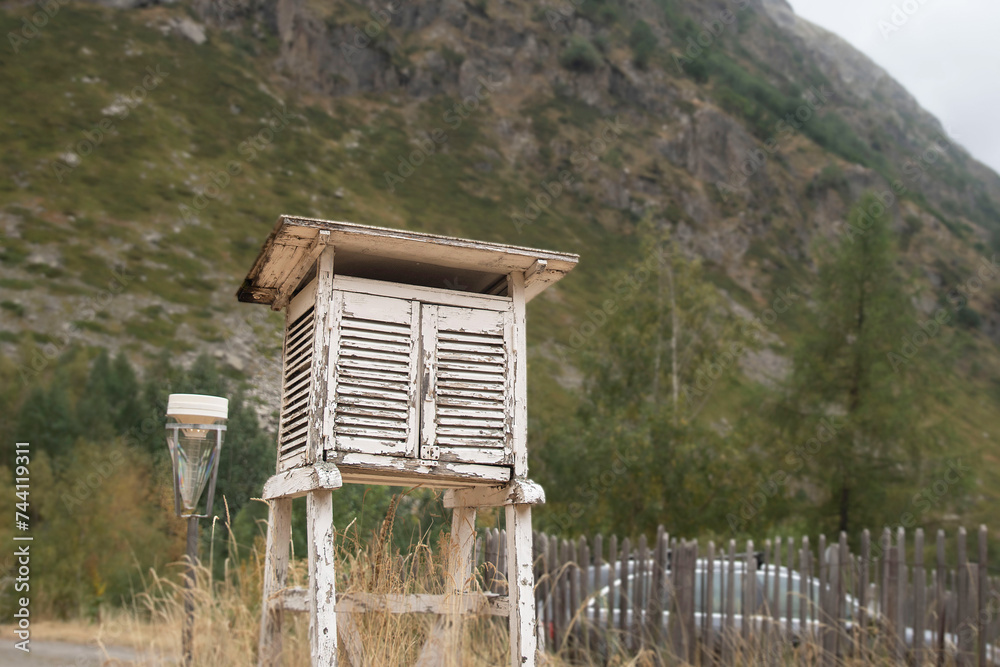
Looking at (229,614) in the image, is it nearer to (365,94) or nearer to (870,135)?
(365,94)

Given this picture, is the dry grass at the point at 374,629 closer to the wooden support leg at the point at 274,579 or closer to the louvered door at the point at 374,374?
the wooden support leg at the point at 274,579

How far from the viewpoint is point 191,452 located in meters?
4.82

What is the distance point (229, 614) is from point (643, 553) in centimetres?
360

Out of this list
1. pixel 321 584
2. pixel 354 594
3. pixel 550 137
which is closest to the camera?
pixel 321 584

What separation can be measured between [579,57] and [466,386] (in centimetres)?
8147

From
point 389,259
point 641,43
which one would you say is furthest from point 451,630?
point 641,43

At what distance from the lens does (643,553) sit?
7566mm

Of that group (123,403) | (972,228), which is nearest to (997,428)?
(972,228)

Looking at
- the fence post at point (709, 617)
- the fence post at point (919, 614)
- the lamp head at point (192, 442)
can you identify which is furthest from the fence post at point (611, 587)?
the lamp head at point (192, 442)

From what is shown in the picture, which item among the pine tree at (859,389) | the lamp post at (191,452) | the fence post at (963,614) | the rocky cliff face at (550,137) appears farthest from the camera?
the rocky cliff face at (550,137)

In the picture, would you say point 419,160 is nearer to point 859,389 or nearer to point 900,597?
point 859,389

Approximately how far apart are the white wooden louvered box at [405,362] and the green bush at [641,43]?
84.1 metres

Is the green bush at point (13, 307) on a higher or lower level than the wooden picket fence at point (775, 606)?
higher

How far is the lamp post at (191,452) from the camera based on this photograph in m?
4.77
